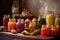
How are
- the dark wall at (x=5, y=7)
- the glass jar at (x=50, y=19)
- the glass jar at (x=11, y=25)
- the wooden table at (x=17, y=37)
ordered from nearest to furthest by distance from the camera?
the wooden table at (x=17, y=37), the glass jar at (x=50, y=19), the glass jar at (x=11, y=25), the dark wall at (x=5, y=7)

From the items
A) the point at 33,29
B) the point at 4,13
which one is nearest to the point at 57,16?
the point at 33,29

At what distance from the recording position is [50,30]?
2.30 metres

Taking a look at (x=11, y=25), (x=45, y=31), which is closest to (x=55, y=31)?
(x=45, y=31)

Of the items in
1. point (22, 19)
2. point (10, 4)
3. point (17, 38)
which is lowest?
point (17, 38)

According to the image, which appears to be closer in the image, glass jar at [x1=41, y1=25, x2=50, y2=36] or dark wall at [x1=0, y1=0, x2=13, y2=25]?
glass jar at [x1=41, y1=25, x2=50, y2=36]

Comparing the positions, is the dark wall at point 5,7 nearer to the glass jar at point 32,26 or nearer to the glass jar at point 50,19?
the glass jar at point 32,26

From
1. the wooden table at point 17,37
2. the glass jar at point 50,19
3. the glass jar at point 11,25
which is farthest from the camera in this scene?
the glass jar at point 11,25

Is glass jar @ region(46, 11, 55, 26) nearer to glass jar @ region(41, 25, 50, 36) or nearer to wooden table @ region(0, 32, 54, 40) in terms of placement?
glass jar @ region(41, 25, 50, 36)

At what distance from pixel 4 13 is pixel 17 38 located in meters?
0.80

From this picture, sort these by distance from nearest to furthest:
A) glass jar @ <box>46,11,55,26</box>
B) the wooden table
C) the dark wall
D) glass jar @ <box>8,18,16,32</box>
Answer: the wooden table, glass jar @ <box>46,11,55,26</box>, glass jar @ <box>8,18,16,32</box>, the dark wall

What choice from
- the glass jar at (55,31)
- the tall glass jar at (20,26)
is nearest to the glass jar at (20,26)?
the tall glass jar at (20,26)

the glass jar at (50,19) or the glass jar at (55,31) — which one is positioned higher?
the glass jar at (50,19)

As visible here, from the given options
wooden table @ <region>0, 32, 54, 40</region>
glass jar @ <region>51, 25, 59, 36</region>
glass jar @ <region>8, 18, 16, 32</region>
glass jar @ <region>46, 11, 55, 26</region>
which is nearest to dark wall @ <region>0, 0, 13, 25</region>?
glass jar @ <region>8, 18, 16, 32</region>

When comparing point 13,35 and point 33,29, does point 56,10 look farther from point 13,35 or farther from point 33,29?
point 13,35
